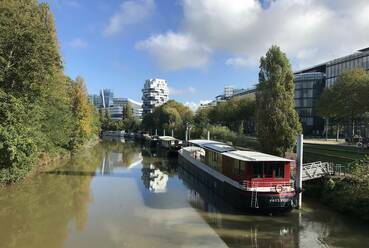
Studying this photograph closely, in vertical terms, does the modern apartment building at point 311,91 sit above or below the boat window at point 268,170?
above

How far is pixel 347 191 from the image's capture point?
90.0ft

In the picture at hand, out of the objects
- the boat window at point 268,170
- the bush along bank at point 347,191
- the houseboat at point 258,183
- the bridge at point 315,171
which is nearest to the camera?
the bush along bank at point 347,191

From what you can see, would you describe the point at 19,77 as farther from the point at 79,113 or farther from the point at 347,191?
the point at 79,113

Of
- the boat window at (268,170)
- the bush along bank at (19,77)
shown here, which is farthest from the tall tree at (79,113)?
the boat window at (268,170)

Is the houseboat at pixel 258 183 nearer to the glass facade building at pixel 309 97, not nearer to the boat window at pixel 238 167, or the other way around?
the boat window at pixel 238 167

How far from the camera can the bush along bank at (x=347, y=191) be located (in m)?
25.7

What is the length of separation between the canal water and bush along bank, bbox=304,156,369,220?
76cm

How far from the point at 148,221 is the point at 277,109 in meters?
18.6

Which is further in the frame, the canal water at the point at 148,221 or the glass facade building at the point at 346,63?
the glass facade building at the point at 346,63

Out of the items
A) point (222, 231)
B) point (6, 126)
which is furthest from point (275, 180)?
point (6, 126)

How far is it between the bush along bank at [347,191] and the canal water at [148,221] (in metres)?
0.76

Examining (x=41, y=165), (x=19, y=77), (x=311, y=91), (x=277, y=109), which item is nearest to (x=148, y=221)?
(x=19, y=77)

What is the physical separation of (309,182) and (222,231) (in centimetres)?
1199

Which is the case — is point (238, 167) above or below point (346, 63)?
below
